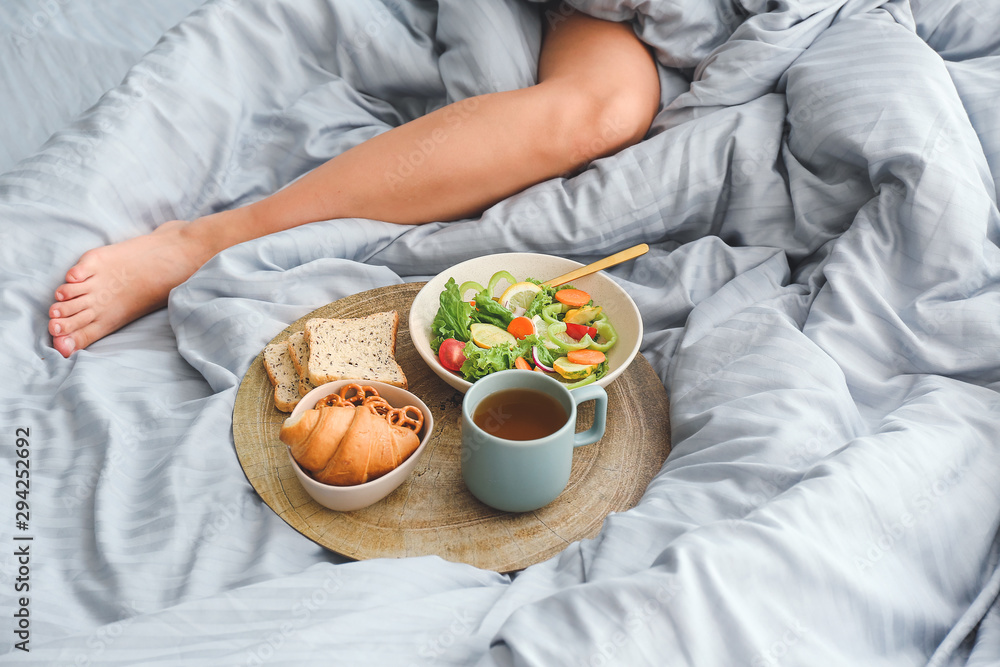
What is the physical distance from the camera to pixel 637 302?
1.09 m

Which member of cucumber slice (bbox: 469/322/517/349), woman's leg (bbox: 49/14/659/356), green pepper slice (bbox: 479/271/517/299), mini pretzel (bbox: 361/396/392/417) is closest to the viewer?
mini pretzel (bbox: 361/396/392/417)

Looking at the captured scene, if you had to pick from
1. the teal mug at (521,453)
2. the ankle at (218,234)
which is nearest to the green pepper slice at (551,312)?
the teal mug at (521,453)

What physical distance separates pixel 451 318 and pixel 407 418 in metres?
0.18

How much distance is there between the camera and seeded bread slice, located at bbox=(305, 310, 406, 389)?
907 millimetres

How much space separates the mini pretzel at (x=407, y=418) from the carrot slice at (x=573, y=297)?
11.4 inches

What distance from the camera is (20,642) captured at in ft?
2.25

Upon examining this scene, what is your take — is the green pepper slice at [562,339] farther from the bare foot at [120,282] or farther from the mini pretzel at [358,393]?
the bare foot at [120,282]

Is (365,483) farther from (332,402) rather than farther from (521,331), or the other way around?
(521,331)

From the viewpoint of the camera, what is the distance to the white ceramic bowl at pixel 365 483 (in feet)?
2.48

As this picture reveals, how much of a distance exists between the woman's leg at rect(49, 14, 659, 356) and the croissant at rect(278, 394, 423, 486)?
19.8 inches

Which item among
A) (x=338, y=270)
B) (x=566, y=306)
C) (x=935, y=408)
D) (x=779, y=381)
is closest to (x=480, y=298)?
(x=566, y=306)

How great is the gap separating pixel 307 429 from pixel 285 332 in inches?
11.4

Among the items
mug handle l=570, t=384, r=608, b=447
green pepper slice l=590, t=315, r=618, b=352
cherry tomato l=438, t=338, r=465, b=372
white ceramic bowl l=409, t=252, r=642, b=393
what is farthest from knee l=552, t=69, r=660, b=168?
mug handle l=570, t=384, r=608, b=447

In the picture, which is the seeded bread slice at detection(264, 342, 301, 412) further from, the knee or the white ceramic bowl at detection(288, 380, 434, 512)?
the knee
